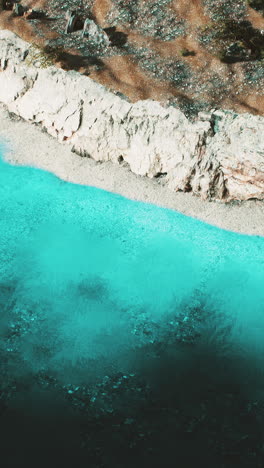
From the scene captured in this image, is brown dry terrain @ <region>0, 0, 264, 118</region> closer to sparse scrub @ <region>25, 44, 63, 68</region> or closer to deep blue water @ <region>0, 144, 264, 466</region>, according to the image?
A: sparse scrub @ <region>25, 44, 63, 68</region>

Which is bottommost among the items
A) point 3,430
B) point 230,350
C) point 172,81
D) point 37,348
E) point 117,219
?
point 3,430

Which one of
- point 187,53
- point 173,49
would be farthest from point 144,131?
point 173,49

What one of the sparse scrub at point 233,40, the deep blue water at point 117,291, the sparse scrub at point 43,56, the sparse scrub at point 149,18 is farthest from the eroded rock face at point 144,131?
the sparse scrub at point 149,18

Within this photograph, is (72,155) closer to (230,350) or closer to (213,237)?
(213,237)

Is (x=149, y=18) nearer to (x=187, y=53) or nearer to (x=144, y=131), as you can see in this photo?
(x=187, y=53)

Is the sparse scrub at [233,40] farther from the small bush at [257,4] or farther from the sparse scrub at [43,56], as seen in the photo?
the sparse scrub at [43,56]

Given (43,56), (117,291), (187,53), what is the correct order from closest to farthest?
(117,291) → (187,53) → (43,56)

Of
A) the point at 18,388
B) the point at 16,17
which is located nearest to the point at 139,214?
the point at 18,388
